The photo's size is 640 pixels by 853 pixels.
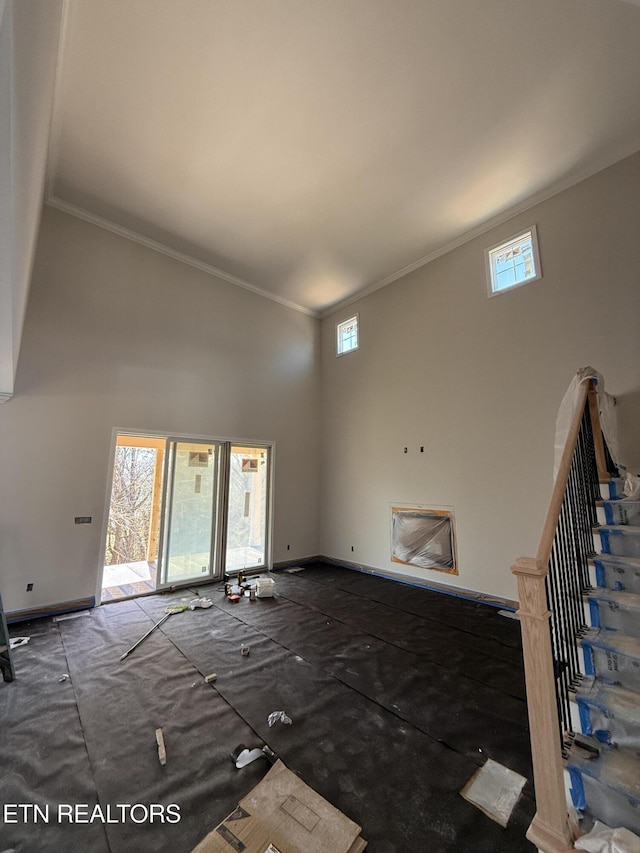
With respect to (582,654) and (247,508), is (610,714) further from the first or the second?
(247,508)

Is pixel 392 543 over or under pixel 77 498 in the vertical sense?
under

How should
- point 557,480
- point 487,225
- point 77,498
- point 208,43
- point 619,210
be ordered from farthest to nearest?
point 487,225 → point 77,498 → point 619,210 → point 208,43 → point 557,480

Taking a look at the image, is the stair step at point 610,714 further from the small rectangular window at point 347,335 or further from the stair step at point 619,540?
the small rectangular window at point 347,335

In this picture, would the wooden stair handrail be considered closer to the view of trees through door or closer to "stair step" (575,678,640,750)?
"stair step" (575,678,640,750)

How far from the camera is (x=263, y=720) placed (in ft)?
7.29

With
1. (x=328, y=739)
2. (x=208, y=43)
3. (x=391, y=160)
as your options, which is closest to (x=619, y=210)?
(x=391, y=160)

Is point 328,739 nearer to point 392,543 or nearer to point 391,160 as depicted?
point 392,543

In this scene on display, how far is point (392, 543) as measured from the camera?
5488mm

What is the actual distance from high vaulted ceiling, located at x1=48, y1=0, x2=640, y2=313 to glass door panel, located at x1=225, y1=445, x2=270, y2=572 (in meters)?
3.55

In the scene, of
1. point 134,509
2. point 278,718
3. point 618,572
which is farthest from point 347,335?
point 278,718

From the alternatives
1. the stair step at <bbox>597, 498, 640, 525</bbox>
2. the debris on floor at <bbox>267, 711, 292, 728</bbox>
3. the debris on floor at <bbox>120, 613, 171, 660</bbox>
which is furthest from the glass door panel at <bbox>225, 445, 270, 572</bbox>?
the stair step at <bbox>597, 498, 640, 525</bbox>

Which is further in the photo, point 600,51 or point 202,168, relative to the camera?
point 202,168

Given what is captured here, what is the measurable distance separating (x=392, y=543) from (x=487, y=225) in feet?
16.3

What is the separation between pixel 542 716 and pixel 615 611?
39.6 inches
